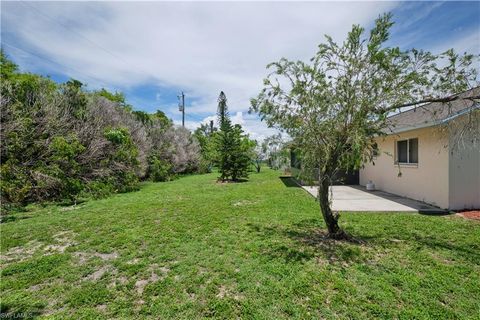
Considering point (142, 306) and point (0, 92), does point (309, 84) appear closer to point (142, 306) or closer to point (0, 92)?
point (142, 306)

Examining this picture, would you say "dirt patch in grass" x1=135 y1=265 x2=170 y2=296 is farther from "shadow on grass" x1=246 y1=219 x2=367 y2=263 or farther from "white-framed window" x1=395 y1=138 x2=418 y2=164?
"white-framed window" x1=395 y1=138 x2=418 y2=164

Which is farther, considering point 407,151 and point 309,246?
point 407,151

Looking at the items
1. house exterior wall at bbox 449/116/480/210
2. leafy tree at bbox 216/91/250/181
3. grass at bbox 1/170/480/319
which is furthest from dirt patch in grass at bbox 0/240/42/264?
leafy tree at bbox 216/91/250/181

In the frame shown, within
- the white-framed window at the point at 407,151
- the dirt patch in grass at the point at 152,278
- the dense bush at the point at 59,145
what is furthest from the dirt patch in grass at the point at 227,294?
the dense bush at the point at 59,145

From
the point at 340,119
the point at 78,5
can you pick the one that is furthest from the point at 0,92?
the point at 340,119

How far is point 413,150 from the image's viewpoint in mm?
7961

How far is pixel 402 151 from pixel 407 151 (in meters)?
0.36

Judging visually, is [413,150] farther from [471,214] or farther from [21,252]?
[21,252]

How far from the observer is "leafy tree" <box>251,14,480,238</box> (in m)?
3.64

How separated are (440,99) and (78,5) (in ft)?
32.8

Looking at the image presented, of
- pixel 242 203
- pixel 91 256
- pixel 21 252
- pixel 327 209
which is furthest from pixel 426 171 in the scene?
pixel 21 252

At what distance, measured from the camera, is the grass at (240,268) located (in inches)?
100.0

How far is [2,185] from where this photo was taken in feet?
22.8

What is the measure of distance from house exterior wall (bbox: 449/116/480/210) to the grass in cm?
97
